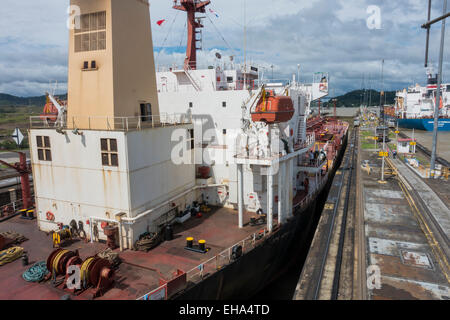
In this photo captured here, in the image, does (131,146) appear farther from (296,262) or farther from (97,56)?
(296,262)

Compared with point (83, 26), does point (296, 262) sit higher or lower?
lower

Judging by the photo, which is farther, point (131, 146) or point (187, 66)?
point (187, 66)

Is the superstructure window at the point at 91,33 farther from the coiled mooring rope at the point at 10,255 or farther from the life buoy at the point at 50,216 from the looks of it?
the coiled mooring rope at the point at 10,255

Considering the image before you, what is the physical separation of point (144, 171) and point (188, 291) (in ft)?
18.4

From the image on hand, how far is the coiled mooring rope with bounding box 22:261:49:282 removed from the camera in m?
9.66

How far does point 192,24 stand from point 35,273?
61.2 feet

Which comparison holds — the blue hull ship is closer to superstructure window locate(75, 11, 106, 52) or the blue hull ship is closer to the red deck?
the red deck

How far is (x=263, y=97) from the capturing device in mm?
13578

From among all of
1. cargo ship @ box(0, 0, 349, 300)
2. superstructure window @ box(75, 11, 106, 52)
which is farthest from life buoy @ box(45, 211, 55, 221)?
superstructure window @ box(75, 11, 106, 52)

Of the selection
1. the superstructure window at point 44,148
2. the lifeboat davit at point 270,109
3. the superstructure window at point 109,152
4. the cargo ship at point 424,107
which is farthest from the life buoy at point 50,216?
the cargo ship at point 424,107

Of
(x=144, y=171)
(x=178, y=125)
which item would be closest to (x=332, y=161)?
(x=178, y=125)

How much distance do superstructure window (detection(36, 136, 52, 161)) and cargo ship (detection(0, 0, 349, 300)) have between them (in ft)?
0.16

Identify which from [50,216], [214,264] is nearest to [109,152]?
[50,216]

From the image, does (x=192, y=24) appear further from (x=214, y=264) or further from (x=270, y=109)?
(x=214, y=264)
